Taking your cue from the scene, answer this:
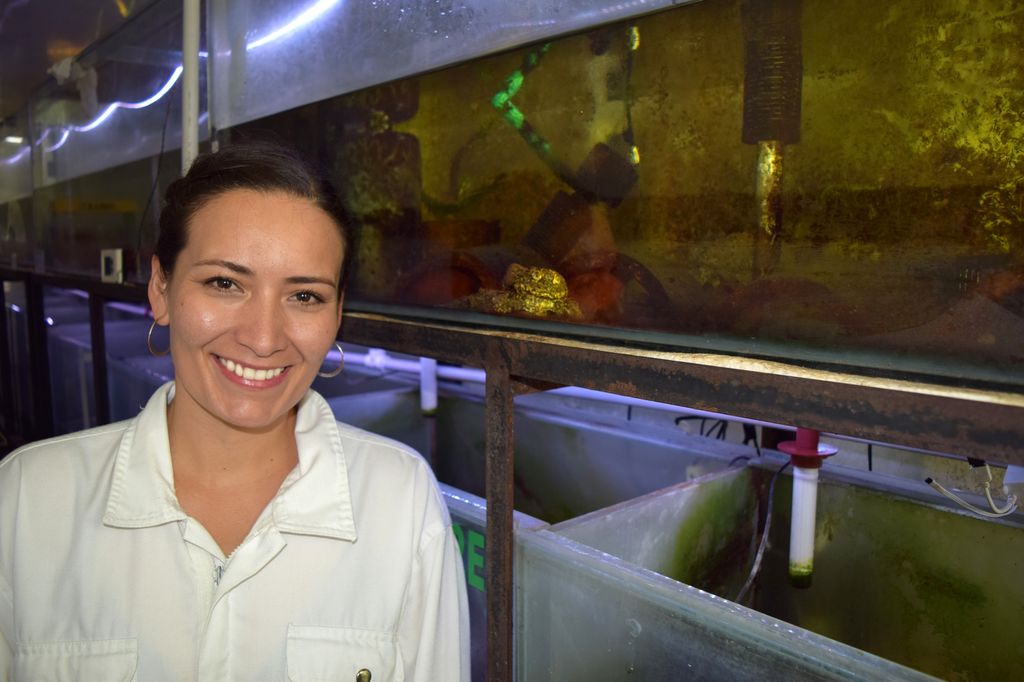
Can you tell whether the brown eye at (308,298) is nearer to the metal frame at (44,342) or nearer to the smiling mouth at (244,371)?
the smiling mouth at (244,371)

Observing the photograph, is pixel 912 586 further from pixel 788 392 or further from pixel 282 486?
pixel 282 486

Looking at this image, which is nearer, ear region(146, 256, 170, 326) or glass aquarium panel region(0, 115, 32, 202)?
ear region(146, 256, 170, 326)

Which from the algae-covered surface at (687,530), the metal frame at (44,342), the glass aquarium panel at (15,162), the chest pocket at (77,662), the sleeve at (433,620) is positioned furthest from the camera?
the glass aquarium panel at (15,162)

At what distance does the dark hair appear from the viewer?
3.63 feet

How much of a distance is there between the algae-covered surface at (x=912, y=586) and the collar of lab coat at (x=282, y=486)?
1.22 meters

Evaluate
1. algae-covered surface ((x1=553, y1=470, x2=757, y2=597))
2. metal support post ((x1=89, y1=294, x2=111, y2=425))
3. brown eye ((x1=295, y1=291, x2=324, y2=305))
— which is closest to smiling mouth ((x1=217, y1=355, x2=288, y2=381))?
brown eye ((x1=295, y1=291, x2=324, y2=305))

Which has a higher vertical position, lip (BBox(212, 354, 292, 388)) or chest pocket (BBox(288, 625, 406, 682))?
lip (BBox(212, 354, 292, 388))

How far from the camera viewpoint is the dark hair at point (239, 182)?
1.11 m

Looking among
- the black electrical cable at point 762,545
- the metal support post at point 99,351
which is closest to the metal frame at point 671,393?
the black electrical cable at point 762,545

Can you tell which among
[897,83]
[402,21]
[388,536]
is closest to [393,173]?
[402,21]

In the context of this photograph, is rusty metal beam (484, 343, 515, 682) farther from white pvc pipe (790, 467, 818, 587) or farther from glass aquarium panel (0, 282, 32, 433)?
glass aquarium panel (0, 282, 32, 433)

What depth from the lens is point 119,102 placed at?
2896 millimetres

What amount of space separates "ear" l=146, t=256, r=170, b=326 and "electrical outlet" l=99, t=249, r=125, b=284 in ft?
5.68

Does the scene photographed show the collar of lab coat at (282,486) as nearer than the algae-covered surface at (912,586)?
Yes
